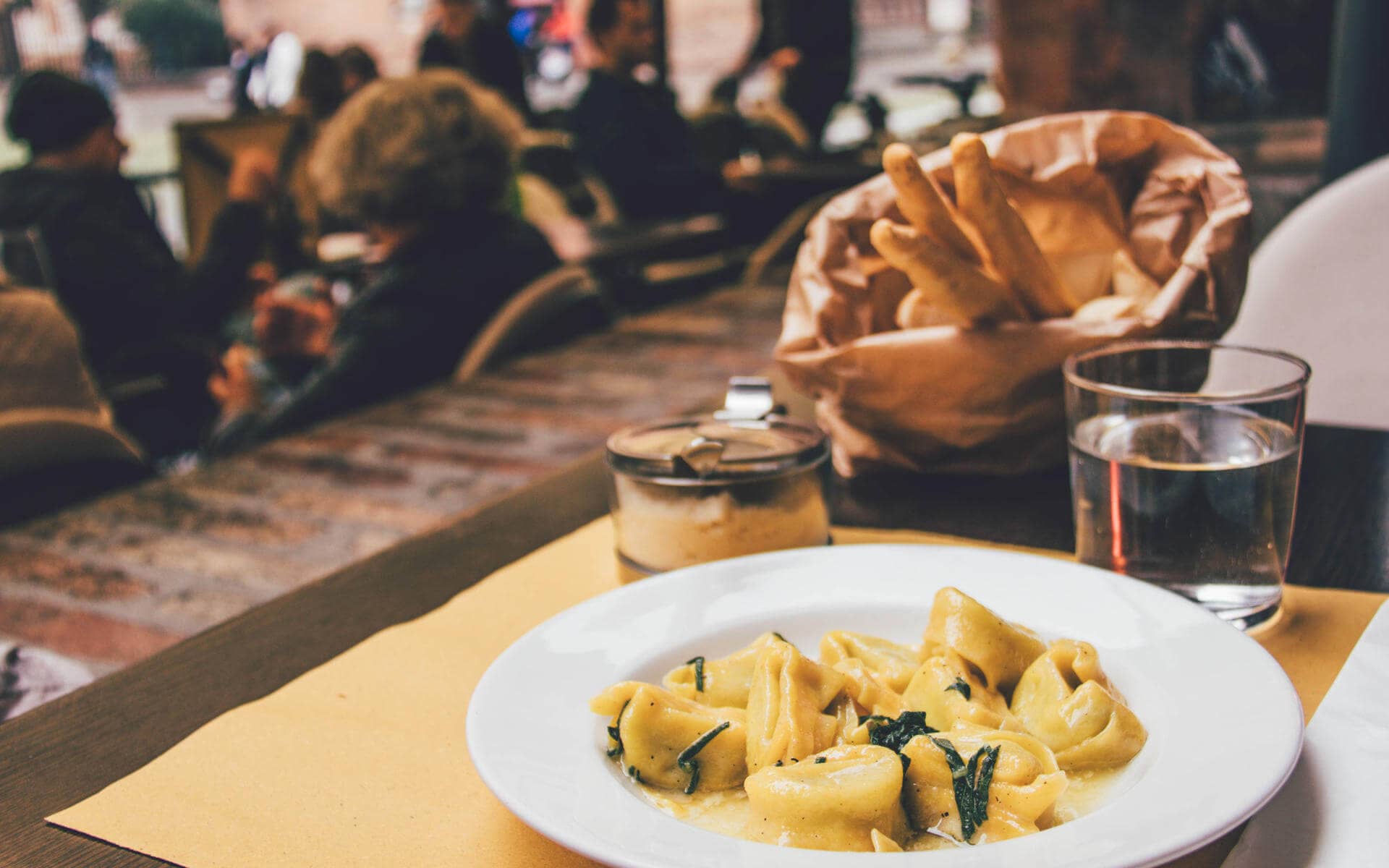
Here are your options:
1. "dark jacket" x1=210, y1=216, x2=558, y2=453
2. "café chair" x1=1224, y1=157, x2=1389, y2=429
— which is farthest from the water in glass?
"dark jacket" x1=210, y1=216, x2=558, y2=453

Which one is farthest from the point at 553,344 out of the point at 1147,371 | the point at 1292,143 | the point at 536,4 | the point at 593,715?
the point at 536,4

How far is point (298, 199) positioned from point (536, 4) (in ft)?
26.8

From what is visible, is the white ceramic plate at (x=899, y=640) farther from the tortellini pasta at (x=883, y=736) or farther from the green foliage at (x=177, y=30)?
the green foliage at (x=177, y=30)

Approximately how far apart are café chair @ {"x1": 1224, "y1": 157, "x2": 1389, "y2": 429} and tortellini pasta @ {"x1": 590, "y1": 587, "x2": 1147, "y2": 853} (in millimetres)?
1044

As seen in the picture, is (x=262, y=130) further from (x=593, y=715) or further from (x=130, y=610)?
(x=593, y=715)

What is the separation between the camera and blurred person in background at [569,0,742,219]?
484 cm

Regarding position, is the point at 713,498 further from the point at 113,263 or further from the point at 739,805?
the point at 113,263

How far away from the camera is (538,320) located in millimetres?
2287

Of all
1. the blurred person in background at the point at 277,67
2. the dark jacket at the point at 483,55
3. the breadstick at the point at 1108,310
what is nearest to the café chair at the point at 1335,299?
the breadstick at the point at 1108,310

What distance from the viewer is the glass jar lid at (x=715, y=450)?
2.48 ft

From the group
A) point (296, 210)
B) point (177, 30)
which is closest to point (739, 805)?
point (296, 210)

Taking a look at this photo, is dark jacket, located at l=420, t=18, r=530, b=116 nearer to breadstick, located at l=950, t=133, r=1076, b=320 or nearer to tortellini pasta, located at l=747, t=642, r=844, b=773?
breadstick, located at l=950, t=133, r=1076, b=320

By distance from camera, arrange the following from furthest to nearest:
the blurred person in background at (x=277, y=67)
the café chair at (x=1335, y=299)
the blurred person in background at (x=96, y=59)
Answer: the blurred person in background at (x=277, y=67)
the blurred person in background at (x=96, y=59)
the café chair at (x=1335, y=299)

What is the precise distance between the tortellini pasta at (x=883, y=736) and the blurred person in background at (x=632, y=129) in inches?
178
